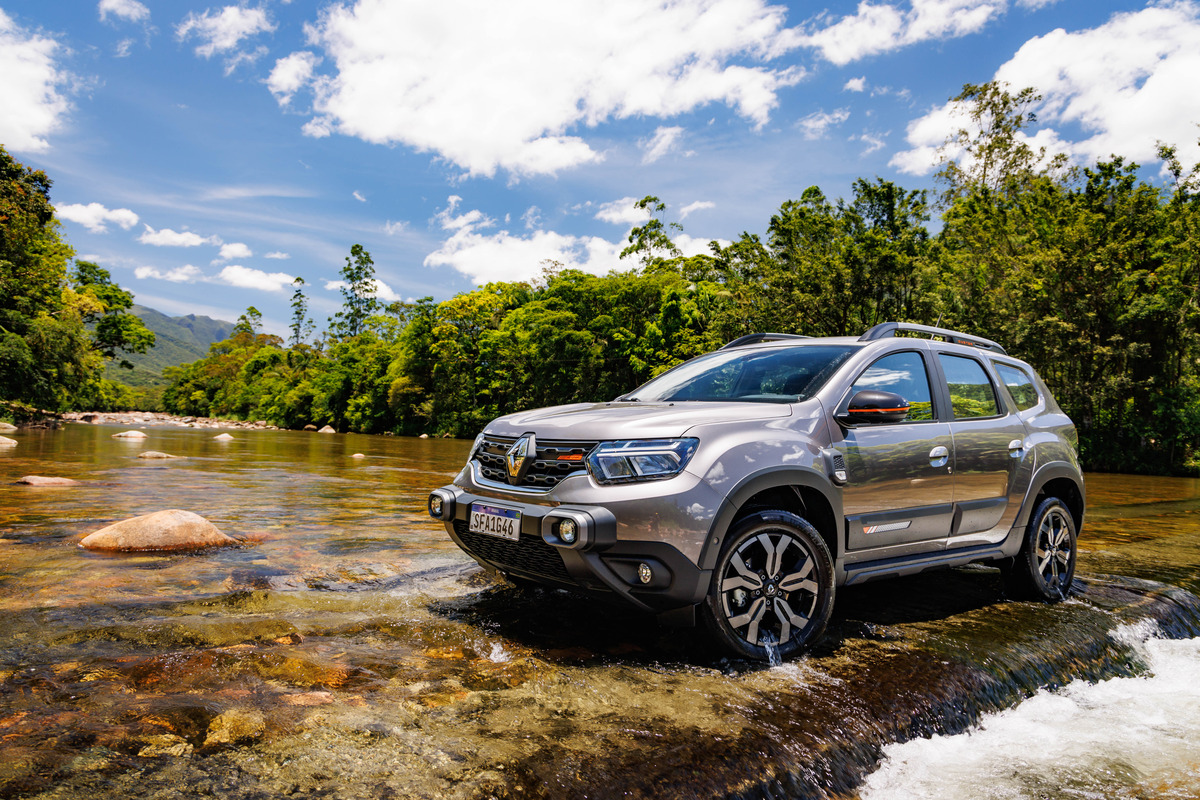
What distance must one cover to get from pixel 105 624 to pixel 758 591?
336cm

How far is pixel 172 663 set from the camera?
3.21m

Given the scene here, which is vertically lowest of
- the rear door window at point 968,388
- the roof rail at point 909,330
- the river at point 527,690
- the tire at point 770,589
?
the river at point 527,690

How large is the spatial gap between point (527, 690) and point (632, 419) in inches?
53.1

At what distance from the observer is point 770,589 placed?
3611 millimetres

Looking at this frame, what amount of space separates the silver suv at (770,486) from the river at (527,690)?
39cm

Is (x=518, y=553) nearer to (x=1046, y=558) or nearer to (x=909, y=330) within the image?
(x=909, y=330)

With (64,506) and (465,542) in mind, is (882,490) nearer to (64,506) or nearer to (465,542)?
(465,542)

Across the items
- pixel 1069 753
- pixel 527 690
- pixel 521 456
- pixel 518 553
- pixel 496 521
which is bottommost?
pixel 1069 753

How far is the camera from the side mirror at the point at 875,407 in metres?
3.93

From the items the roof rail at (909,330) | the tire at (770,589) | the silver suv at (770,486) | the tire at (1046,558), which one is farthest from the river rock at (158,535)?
the tire at (1046,558)

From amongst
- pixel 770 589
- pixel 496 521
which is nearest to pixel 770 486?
pixel 770 589

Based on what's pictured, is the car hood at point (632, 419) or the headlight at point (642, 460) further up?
the car hood at point (632, 419)

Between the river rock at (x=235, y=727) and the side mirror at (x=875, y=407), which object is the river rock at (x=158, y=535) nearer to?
the river rock at (x=235, y=727)

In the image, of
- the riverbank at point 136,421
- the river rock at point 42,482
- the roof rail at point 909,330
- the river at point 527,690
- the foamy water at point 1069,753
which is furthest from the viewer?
the riverbank at point 136,421
